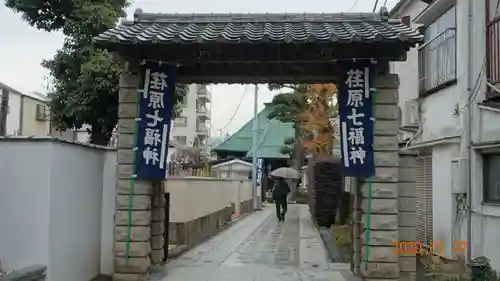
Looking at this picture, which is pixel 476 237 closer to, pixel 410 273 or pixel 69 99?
pixel 410 273

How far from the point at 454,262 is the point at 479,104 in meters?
3.19

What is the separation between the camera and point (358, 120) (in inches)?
379

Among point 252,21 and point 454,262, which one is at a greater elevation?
point 252,21

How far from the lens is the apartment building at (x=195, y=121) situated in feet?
223

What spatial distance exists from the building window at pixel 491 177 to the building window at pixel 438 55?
7.11ft

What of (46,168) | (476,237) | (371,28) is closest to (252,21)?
(371,28)

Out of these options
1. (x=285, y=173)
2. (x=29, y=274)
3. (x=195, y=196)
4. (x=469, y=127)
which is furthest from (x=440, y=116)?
(x=285, y=173)

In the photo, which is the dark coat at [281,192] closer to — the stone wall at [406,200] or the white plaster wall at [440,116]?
the white plaster wall at [440,116]

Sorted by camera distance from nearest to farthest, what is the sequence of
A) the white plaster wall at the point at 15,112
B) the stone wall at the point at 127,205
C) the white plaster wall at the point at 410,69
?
the stone wall at the point at 127,205 < the white plaster wall at the point at 410,69 < the white plaster wall at the point at 15,112

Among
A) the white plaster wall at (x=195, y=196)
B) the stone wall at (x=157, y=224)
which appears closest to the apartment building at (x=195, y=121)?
the white plaster wall at (x=195, y=196)

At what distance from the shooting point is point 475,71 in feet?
35.0

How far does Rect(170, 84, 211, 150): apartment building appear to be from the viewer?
2677 inches

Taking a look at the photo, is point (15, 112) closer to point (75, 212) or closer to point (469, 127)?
point (75, 212)
